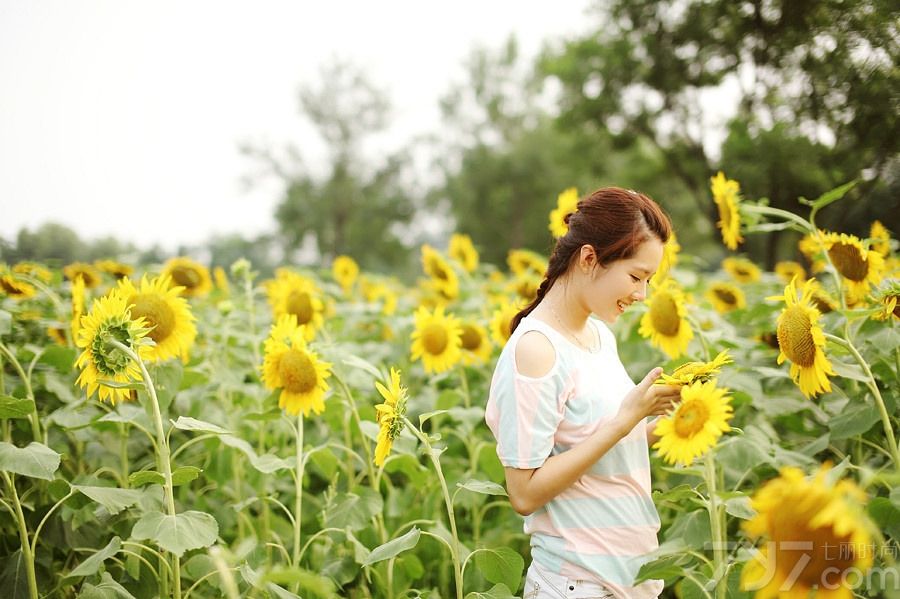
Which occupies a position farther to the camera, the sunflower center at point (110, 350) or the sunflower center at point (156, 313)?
the sunflower center at point (156, 313)

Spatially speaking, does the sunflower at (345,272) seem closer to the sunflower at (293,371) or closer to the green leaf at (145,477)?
the sunflower at (293,371)

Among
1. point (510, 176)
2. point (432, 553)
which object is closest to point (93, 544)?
point (432, 553)

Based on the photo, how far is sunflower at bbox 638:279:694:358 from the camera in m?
2.45

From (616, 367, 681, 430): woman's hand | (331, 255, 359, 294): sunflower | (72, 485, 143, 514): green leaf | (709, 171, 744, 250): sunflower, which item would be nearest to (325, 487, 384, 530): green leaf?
(72, 485, 143, 514): green leaf

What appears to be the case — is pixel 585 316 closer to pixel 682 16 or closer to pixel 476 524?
pixel 476 524

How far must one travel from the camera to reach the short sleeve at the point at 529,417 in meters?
1.65

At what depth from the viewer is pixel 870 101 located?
2.88m

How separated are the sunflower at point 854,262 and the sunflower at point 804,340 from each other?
550mm

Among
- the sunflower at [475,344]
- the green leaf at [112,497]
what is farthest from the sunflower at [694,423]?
the sunflower at [475,344]

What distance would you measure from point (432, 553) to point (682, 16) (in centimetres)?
401

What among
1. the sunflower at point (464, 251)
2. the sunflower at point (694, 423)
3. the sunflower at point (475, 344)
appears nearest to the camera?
the sunflower at point (694, 423)

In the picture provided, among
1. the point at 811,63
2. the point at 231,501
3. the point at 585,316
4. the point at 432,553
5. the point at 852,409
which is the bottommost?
the point at 432,553

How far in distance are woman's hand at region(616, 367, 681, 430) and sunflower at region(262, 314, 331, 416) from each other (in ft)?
3.12

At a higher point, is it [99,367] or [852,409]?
[99,367]
